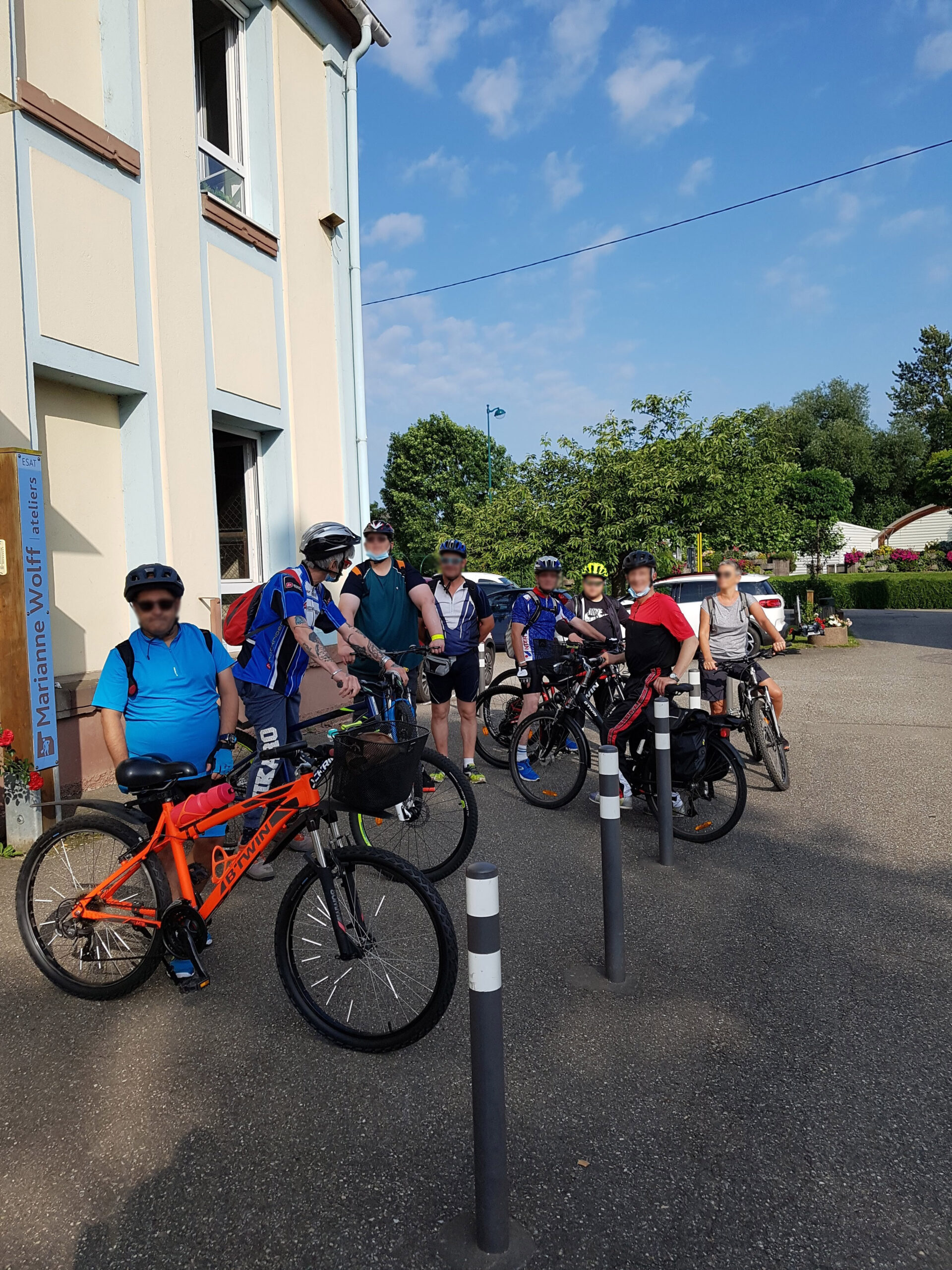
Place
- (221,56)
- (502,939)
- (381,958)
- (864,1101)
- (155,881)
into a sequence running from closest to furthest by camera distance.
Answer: (864,1101)
(381,958)
(155,881)
(502,939)
(221,56)

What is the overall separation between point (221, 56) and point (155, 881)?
8.73 m

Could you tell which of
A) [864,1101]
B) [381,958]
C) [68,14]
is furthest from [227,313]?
[864,1101]

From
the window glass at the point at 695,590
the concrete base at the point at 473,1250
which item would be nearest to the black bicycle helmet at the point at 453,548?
the concrete base at the point at 473,1250

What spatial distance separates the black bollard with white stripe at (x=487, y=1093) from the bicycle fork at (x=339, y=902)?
1.00 m

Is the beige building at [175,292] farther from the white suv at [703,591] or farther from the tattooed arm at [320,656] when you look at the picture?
the white suv at [703,591]

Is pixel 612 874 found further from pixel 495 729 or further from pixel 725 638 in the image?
pixel 495 729

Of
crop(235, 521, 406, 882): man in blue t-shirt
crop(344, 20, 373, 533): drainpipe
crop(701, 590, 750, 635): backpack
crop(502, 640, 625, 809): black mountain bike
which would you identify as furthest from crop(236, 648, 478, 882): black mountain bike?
crop(344, 20, 373, 533): drainpipe

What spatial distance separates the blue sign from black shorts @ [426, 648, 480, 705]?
2529mm

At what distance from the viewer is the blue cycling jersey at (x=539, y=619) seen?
7.73 metres

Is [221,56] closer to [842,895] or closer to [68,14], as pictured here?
[68,14]

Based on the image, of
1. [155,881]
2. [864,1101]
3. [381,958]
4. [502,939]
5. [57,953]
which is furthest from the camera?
[502,939]

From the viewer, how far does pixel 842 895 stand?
4.70m

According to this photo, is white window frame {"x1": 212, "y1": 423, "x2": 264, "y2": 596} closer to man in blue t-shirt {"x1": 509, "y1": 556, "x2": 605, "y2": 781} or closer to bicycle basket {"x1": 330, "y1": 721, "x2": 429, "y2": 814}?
man in blue t-shirt {"x1": 509, "y1": 556, "x2": 605, "y2": 781}

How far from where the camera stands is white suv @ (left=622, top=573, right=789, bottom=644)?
1691 centimetres
